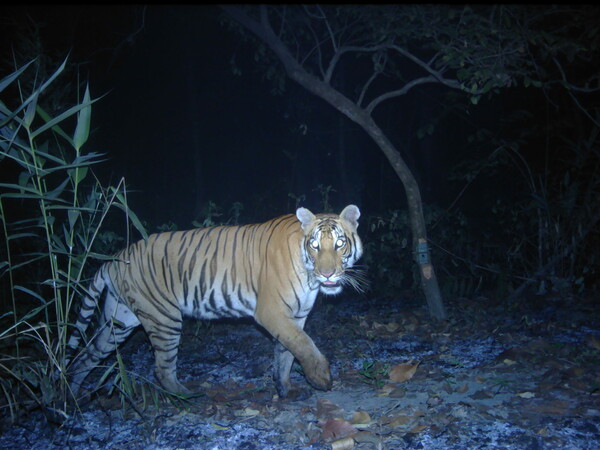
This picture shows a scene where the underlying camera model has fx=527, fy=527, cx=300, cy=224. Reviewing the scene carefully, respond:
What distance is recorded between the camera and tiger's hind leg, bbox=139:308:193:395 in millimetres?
3903

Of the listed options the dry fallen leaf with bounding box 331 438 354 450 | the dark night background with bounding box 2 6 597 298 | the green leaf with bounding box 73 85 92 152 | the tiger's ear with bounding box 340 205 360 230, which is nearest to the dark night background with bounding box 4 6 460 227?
the dark night background with bounding box 2 6 597 298

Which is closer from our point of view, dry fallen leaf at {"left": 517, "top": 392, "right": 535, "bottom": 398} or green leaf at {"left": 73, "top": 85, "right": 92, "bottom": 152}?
green leaf at {"left": 73, "top": 85, "right": 92, "bottom": 152}

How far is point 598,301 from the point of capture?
5.80 metres

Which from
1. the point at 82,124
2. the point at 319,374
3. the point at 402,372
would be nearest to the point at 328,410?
the point at 319,374

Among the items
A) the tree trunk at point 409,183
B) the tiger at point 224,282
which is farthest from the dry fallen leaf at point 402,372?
the tree trunk at point 409,183

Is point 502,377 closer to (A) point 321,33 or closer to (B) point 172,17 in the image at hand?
(A) point 321,33

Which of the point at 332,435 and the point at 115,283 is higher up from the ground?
the point at 115,283

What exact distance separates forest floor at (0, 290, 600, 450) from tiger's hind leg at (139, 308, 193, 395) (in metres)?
0.26

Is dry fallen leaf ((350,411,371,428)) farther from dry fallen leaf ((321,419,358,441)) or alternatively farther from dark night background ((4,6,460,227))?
dark night background ((4,6,460,227))

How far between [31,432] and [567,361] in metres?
3.69

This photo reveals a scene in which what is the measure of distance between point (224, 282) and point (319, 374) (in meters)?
1.10

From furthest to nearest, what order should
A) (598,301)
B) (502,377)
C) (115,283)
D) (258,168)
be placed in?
(258,168) → (598,301) → (115,283) → (502,377)

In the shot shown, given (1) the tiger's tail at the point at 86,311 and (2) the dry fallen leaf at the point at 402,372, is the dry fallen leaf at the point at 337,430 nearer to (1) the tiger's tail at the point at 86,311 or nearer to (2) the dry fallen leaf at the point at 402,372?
(2) the dry fallen leaf at the point at 402,372

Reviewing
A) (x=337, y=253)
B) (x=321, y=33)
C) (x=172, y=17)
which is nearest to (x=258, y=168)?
(x=172, y=17)
